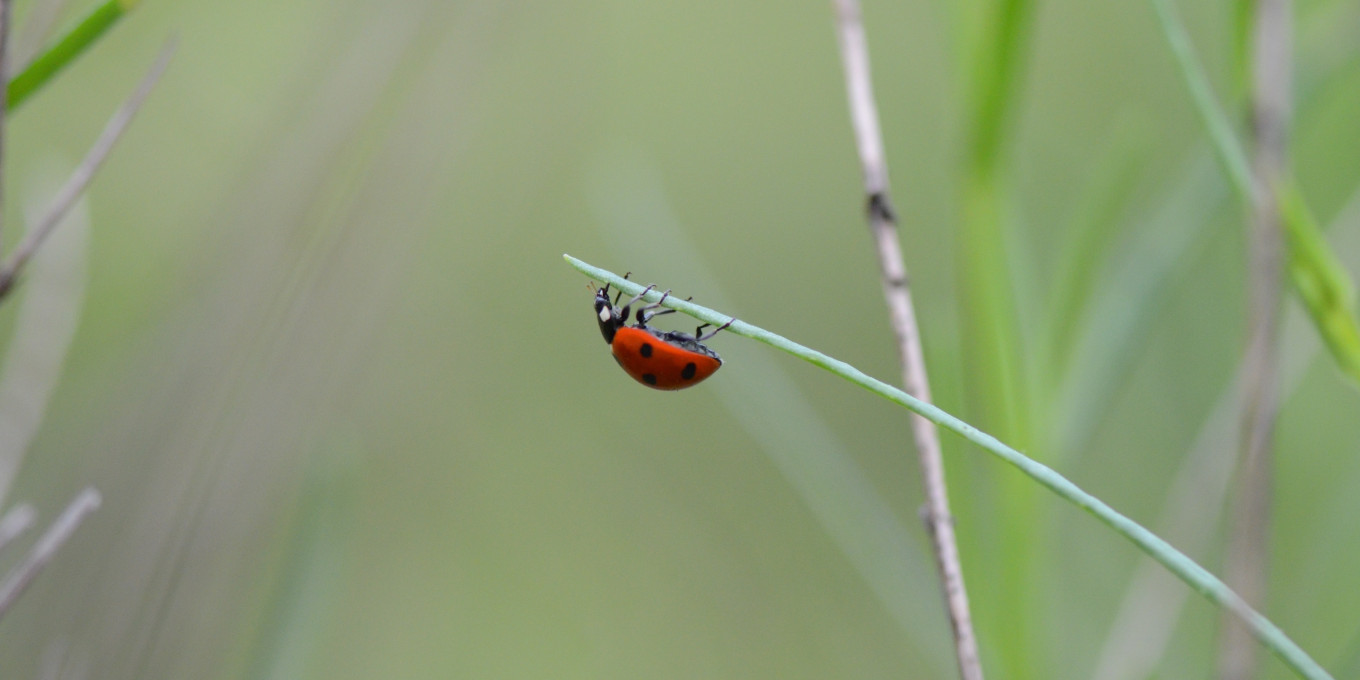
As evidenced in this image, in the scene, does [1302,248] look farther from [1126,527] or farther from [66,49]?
[66,49]

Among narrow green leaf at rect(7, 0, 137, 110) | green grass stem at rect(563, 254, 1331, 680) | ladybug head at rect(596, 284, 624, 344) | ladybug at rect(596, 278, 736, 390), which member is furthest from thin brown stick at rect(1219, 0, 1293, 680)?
ladybug head at rect(596, 284, 624, 344)

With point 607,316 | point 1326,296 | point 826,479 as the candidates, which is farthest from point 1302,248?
point 607,316

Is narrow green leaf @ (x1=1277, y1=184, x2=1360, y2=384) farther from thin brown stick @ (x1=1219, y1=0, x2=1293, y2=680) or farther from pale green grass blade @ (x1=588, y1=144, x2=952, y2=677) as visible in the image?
pale green grass blade @ (x1=588, y1=144, x2=952, y2=677)

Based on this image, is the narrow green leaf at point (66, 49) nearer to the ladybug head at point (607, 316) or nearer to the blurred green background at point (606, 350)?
the blurred green background at point (606, 350)

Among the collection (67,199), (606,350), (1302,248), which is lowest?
(67,199)

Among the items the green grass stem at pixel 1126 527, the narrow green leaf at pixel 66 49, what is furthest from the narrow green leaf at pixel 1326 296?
the narrow green leaf at pixel 66 49

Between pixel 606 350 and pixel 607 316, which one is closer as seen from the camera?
pixel 607 316
